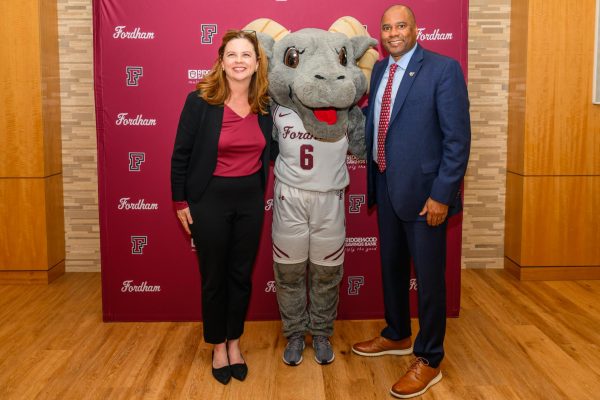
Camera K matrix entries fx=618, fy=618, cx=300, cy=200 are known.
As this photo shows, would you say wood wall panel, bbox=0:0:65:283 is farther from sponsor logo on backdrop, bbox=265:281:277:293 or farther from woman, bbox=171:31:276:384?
woman, bbox=171:31:276:384

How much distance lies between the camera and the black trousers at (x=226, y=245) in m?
2.71

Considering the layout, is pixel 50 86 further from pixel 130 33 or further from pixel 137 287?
pixel 137 287

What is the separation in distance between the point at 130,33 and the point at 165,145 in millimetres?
642

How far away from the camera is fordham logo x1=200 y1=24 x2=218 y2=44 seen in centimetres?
343

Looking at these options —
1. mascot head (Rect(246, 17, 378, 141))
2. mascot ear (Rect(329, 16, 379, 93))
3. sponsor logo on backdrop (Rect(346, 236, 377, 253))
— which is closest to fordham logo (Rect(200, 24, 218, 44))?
mascot head (Rect(246, 17, 378, 141))

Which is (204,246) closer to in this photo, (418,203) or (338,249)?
(338,249)

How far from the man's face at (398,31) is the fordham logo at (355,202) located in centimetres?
105

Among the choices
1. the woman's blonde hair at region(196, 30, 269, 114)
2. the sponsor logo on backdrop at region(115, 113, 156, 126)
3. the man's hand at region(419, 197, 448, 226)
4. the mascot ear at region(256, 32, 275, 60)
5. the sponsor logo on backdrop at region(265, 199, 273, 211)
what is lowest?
the sponsor logo on backdrop at region(265, 199, 273, 211)

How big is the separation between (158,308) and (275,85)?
1570mm

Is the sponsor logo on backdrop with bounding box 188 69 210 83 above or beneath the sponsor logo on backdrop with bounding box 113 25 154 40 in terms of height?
beneath

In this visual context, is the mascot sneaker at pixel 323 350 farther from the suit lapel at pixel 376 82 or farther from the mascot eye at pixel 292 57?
the mascot eye at pixel 292 57

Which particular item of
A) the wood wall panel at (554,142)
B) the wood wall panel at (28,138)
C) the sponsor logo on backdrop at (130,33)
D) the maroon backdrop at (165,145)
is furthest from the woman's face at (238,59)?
the wood wall panel at (554,142)

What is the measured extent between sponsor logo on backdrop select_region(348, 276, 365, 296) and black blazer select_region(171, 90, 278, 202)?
1.32 m

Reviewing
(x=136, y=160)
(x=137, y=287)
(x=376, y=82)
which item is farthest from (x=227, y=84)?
(x=137, y=287)
